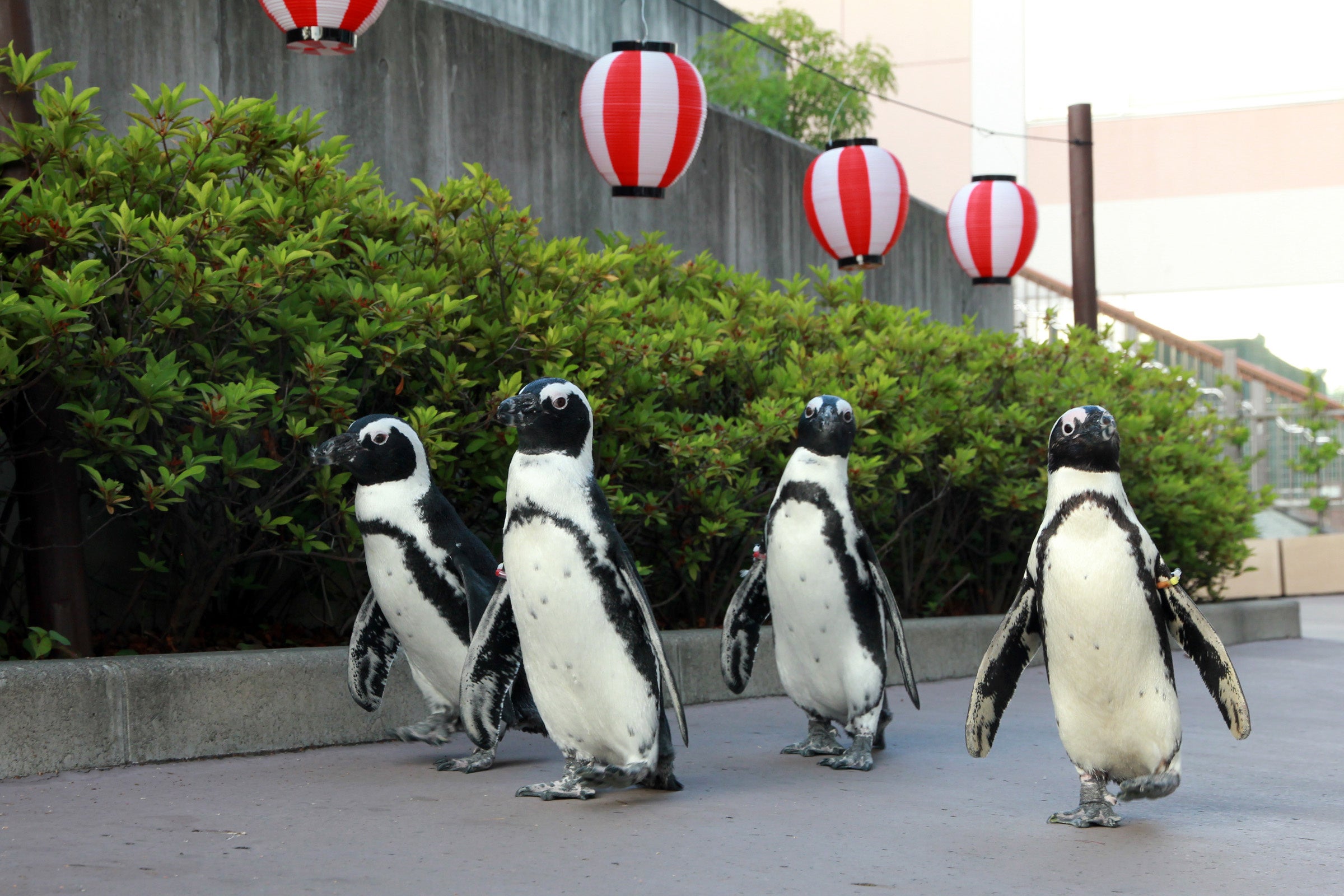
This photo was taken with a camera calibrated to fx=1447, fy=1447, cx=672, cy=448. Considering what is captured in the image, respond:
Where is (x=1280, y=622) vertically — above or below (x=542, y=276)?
below

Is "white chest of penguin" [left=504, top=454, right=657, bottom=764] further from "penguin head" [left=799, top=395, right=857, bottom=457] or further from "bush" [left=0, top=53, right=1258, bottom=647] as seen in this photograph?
"bush" [left=0, top=53, right=1258, bottom=647]

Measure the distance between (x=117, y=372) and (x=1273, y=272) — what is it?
19.3 m

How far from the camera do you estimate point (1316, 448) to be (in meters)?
17.1

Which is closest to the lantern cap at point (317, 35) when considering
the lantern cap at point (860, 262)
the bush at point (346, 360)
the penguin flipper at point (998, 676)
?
the bush at point (346, 360)

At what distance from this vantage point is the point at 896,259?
13.9 m

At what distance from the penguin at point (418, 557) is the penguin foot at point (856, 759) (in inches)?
36.7

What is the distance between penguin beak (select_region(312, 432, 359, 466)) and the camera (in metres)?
4.20

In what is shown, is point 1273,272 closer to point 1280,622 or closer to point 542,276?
point 1280,622

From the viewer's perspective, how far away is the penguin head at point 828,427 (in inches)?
182

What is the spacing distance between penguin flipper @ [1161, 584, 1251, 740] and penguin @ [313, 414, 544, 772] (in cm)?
189

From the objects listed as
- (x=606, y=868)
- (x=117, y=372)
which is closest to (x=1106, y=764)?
(x=606, y=868)

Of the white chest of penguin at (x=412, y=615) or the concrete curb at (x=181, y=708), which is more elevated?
the white chest of penguin at (x=412, y=615)

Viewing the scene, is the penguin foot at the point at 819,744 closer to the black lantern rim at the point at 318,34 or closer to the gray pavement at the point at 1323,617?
the black lantern rim at the point at 318,34

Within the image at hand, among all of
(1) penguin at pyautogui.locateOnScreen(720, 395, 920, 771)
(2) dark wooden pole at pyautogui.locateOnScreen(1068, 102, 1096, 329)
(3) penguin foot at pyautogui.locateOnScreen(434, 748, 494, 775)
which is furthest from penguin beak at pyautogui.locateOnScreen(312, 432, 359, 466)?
(2) dark wooden pole at pyautogui.locateOnScreen(1068, 102, 1096, 329)
